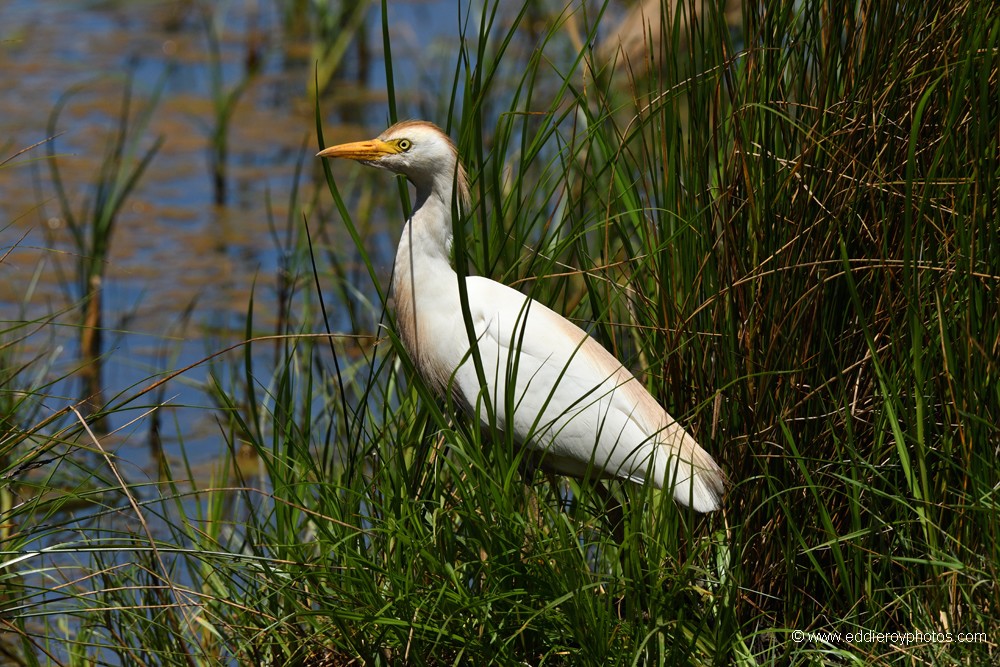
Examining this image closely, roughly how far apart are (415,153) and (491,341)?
1.50 feet

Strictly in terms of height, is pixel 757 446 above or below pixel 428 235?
below

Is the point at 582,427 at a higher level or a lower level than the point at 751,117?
lower

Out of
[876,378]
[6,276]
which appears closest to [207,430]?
[6,276]

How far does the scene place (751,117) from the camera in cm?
240

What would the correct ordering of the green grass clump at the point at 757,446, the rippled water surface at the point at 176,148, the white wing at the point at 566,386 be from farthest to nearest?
the rippled water surface at the point at 176,148
the white wing at the point at 566,386
the green grass clump at the point at 757,446

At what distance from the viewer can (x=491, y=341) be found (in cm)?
277

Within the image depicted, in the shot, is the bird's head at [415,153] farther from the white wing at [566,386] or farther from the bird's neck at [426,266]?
the white wing at [566,386]

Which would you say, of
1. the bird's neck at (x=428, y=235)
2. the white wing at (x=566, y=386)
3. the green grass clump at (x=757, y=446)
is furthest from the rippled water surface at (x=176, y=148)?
the green grass clump at (x=757, y=446)

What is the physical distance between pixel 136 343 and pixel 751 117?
330cm

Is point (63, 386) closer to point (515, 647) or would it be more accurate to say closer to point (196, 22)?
point (515, 647)

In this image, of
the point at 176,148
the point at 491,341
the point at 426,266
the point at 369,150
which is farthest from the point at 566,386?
the point at 176,148

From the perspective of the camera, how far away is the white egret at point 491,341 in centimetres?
267

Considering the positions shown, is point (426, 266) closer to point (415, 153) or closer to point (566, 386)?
point (415, 153)

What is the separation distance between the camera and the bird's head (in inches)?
105
